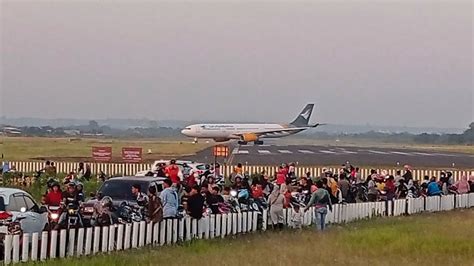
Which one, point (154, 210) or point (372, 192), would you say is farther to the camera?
point (372, 192)

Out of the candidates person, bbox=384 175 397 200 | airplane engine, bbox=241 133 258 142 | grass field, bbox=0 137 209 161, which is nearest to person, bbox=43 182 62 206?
person, bbox=384 175 397 200

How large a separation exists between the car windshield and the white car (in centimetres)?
362

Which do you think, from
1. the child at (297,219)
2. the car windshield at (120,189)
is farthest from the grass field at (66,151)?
the car windshield at (120,189)

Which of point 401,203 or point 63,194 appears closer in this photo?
point 63,194

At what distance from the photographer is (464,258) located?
61.3ft

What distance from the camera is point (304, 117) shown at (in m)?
129

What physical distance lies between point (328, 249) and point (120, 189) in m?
6.19

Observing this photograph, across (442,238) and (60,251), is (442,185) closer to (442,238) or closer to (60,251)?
(442,238)

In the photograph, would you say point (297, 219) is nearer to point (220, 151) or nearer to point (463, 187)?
point (463, 187)

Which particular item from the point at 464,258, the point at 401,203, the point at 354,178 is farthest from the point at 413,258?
the point at 354,178

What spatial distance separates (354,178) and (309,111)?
310ft

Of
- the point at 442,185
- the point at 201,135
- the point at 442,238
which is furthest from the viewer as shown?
the point at 201,135

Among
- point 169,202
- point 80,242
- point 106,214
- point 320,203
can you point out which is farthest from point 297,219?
point 80,242

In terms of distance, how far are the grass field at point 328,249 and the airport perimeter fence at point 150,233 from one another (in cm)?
41
